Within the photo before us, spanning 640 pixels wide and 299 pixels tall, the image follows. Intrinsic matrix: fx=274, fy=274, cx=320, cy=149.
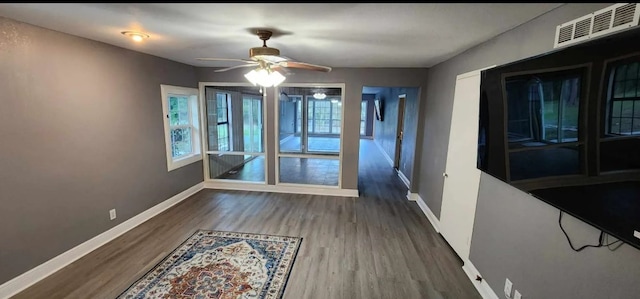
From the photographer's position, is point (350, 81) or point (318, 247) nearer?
point (318, 247)

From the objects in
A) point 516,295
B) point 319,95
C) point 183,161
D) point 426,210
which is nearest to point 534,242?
point 516,295

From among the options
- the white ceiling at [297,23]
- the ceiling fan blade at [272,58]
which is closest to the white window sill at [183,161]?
the white ceiling at [297,23]

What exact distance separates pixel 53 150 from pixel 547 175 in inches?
163

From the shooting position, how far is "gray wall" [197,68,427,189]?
4.59m

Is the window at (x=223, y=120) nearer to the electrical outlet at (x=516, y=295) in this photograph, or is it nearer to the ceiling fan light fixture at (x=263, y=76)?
the ceiling fan light fixture at (x=263, y=76)

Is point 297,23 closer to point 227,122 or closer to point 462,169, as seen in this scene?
point 462,169

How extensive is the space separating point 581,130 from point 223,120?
17.9 feet

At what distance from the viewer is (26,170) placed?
246 centimetres

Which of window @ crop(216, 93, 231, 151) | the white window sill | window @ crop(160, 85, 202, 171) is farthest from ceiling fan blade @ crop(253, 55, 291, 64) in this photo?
window @ crop(216, 93, 231, 151)

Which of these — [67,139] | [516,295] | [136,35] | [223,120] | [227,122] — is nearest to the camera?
[516,295]

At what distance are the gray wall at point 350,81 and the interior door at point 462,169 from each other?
144cm

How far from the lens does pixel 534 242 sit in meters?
1.94

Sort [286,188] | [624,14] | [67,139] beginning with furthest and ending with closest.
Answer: [286,188]
[67,139]
[624,14]

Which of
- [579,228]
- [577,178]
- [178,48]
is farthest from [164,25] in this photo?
[579,228]
